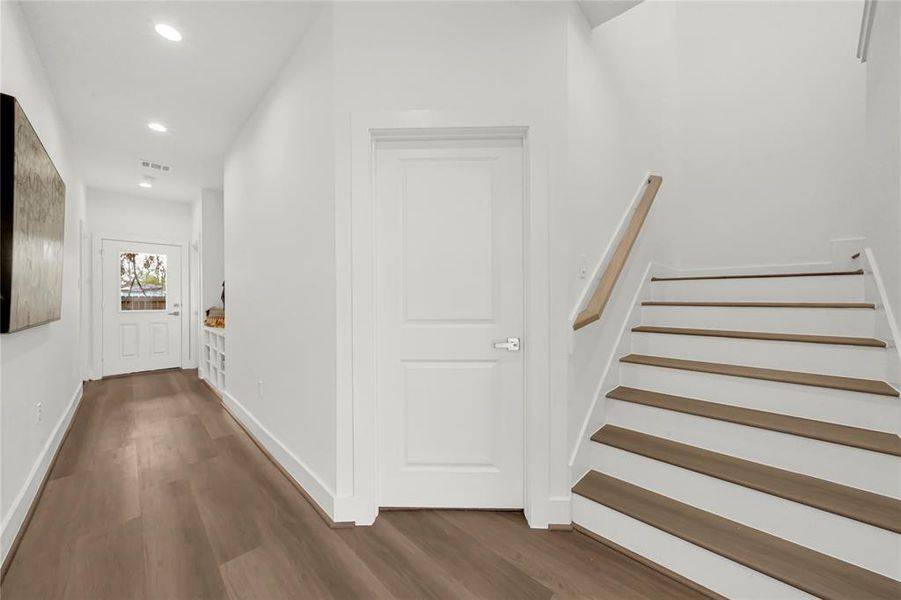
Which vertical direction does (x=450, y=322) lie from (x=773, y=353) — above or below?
above

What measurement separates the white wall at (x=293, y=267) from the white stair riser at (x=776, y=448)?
1.67m

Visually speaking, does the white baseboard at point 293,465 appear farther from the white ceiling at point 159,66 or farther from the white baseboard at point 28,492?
the white ceiling at point 159,66

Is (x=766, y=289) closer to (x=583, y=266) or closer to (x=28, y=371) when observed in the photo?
(x=583, y=266)

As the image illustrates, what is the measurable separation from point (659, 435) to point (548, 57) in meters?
2.00

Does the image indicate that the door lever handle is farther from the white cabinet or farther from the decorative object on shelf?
the decorative object on shelf

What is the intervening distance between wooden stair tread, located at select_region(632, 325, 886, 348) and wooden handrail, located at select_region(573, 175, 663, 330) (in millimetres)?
573

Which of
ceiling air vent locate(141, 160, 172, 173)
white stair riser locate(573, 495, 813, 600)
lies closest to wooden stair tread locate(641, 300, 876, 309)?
white stair riser locate(573, 495, 813, 600)

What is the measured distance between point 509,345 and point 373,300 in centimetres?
73

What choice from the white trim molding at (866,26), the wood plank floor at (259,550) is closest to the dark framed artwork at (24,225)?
the wood plank floor at (259,550)

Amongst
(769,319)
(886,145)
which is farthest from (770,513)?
(886,145)

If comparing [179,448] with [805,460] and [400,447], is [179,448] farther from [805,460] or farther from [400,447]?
[805,460]

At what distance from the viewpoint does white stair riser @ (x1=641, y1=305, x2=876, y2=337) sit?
1.86 metres

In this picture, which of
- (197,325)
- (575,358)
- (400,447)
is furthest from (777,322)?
(197,325)

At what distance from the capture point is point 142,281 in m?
5.40
